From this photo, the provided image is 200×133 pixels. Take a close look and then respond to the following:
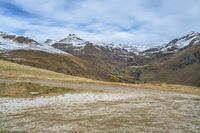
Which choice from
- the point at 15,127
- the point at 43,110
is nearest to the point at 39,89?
the point at 43,110

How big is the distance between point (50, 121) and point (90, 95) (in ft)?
55.3

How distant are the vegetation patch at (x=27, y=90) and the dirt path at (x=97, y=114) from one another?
3.36 m

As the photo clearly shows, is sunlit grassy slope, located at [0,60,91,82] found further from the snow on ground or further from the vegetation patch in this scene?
the snow on ground

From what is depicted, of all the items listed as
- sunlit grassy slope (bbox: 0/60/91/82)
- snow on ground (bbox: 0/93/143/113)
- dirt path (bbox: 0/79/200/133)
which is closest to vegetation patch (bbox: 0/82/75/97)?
snow on ground (bbox: 0/93/143/113)

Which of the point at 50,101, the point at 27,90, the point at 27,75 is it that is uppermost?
the point at 27,75

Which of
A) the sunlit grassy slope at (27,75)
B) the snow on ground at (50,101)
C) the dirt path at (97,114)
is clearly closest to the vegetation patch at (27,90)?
the snow on ground at (50,101)

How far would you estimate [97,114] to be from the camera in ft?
94.0

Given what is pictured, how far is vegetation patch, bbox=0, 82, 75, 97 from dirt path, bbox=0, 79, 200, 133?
3356 mm

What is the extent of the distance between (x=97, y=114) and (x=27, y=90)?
17.9 meters

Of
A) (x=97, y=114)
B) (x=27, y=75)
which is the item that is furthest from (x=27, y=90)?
(x=27, y=75)

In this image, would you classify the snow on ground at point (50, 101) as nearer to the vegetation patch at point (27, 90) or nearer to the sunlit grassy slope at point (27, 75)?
the vegetation patch at point (27, 90)

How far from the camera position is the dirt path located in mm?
23328

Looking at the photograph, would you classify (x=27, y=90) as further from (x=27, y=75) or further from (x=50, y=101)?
(x=27, y=75)

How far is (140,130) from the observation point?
73.9 ft
